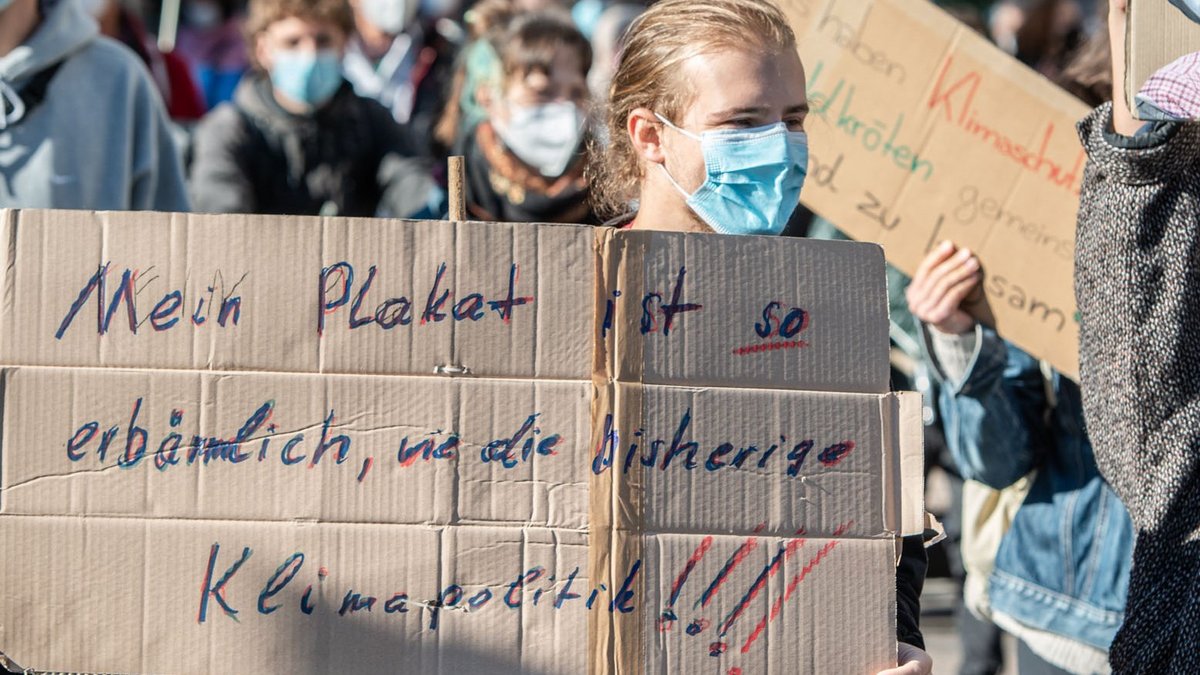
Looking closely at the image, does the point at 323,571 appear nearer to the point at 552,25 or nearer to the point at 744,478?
the point at 744,478

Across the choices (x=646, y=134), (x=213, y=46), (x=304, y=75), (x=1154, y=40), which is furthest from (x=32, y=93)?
(x=213, y=46)

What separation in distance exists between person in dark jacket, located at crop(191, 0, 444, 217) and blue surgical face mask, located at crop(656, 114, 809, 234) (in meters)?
2.54

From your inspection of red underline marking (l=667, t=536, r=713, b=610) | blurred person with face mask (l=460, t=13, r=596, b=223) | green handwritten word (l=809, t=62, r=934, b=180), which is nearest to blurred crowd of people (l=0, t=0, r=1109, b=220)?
blurred person with face mask (l=460, t=13, r=596, b=223)

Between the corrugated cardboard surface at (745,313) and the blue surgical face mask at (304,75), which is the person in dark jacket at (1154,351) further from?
the blue surgical face mask at (304,75)

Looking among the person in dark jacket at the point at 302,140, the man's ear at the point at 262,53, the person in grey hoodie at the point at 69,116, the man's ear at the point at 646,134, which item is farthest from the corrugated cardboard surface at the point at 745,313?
the man's ear at the point at 262,53

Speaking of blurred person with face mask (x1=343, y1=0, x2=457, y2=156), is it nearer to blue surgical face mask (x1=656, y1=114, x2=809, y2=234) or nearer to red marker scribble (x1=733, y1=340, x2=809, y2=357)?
blue surgical face mask (x1=656, y1=114, x2=809, y2=234)

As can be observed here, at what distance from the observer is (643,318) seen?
1766 millimetres

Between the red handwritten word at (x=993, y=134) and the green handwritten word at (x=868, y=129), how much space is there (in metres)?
0.10

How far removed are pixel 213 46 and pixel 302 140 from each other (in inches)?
174

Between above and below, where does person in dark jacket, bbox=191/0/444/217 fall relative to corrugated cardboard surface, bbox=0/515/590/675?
above

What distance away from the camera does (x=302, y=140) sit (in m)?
4.91

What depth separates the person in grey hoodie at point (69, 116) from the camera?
10.2ft

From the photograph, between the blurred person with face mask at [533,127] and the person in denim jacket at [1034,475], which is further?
the blurred person with face mask at [533,127]

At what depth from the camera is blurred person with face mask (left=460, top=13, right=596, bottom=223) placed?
4500mm
